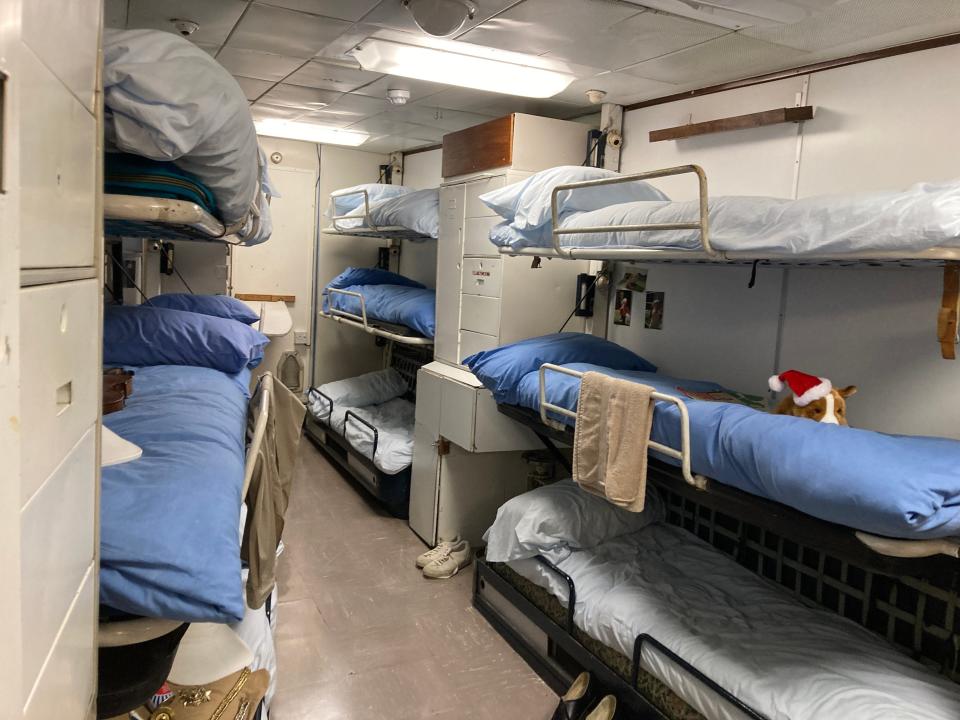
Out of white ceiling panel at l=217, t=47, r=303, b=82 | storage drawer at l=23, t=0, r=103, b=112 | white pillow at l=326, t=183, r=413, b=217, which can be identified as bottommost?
storage drawer at l=23, t=0, r=103, b=112

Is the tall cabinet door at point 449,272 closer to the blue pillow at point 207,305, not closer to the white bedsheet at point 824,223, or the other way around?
the blue pillow at point 207,305

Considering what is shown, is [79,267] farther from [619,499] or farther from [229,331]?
[229,331]

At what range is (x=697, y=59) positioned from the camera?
3.03 meters

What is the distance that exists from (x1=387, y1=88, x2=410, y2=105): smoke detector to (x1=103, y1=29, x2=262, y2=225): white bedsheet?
2.34 meters

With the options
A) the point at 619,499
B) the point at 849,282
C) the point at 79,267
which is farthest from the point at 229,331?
the point at 849,282

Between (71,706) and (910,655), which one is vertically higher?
(71,706)

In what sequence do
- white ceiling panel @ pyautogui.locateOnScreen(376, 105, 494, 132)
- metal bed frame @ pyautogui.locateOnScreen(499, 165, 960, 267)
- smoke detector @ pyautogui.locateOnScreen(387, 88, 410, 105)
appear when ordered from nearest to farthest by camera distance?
metal bed frame @ pyautogui.locateOnScreen(499, 165, 960, 267), smoke detector @ pyautogui.locateOnScreen(387, 88, 410, 105), white ceiling panel @ pyautogui.locateOnScreen(376, 105, 494, 132)

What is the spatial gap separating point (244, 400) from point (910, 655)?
2.63 m

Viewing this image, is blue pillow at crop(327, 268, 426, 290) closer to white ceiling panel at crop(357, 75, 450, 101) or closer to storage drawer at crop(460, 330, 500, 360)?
storage drawer at crop(460, 330, 500, 360)

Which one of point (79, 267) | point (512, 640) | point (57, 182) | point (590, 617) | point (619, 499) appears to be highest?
point (57, 182)

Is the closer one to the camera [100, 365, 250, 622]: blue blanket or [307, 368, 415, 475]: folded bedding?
[100, 365, 250, 622]: blue blanket

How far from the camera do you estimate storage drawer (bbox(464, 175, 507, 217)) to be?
388cm

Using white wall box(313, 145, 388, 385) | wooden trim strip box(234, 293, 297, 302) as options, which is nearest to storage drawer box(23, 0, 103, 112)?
wooden trim strip box(234, 293, 297, 302)

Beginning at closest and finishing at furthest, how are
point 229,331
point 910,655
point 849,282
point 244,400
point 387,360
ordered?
point 910,655, point 849,282, point 244,400, point 229,331, point 387,360
